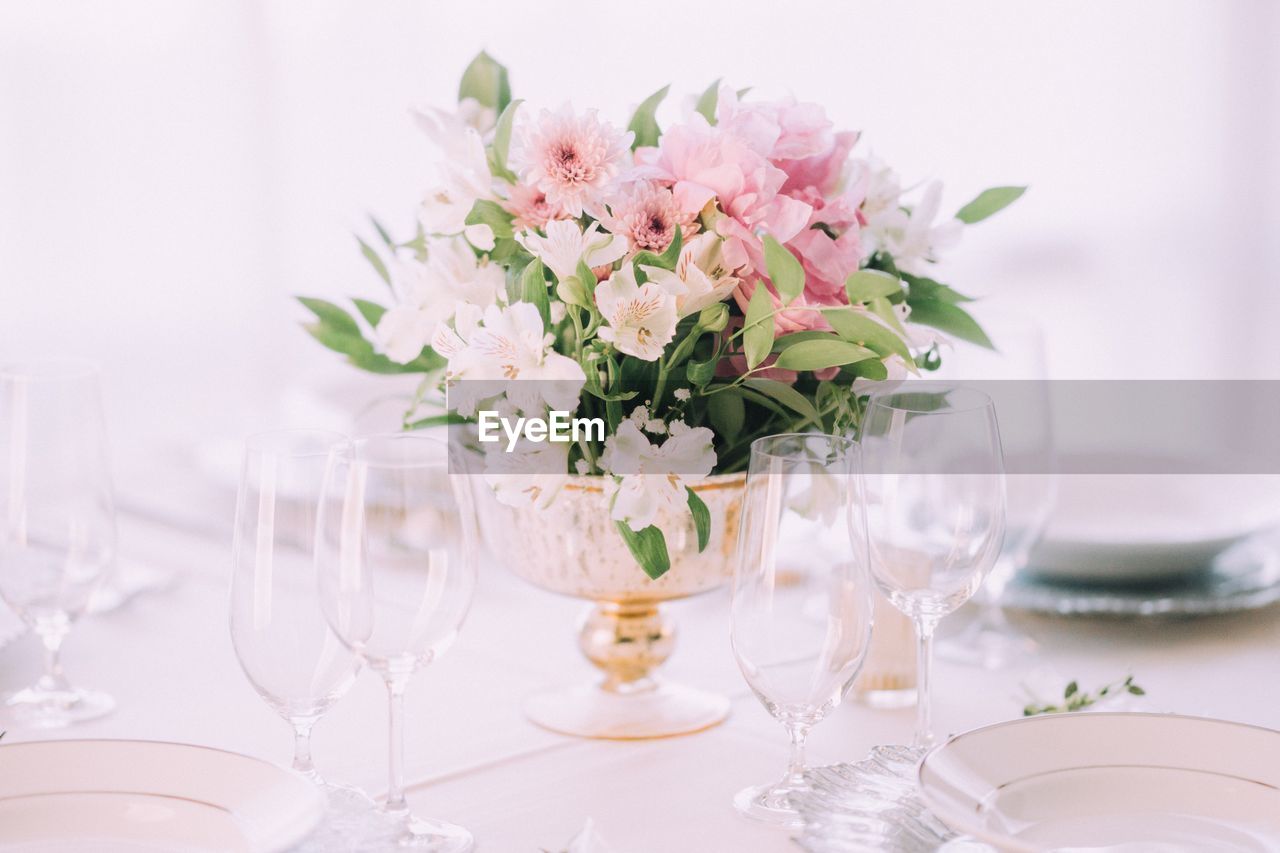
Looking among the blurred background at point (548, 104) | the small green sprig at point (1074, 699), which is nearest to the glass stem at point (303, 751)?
the small green sprig at point (1074, 699)

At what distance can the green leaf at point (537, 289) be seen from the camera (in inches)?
37.0

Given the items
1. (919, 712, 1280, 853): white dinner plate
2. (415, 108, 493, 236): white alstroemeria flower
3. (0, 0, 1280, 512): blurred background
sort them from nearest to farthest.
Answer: (919, 712, 1280, 853): white dinner plate, (415, 108, 493, 236): white alstroemeria flower, (0, 0, 1280, 512): blurred background

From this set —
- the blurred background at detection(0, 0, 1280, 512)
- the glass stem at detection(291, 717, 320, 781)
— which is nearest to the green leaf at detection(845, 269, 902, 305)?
the glass stem at detection(291, 717, 320, 781)

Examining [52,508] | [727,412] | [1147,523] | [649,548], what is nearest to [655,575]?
[649,548]

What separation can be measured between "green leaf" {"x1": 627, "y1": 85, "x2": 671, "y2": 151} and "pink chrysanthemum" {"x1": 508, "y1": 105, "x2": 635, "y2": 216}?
0.33 ft

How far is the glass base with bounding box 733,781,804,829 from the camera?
0.89 meters

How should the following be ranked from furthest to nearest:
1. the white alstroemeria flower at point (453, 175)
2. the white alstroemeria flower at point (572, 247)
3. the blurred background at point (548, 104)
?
1. the blurred background at point (548, 104)
2. the white alstroemeria flower at point (453, 175)
3. the white alstroemeria flower at point (572, 247)

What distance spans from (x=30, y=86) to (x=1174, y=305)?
9.67 feet

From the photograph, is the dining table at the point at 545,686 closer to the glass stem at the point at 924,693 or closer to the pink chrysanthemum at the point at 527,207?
the glass stem at the point at 924,693

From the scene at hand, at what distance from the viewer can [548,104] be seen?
327 cm

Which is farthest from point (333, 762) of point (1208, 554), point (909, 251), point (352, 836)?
point (1208, 554)

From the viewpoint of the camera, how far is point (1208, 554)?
48.3 inches

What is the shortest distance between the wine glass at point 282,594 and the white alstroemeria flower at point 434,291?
19cm

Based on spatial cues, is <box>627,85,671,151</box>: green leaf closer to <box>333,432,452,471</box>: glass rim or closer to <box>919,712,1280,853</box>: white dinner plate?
<box>333,432,452,471</box>: glass rim
